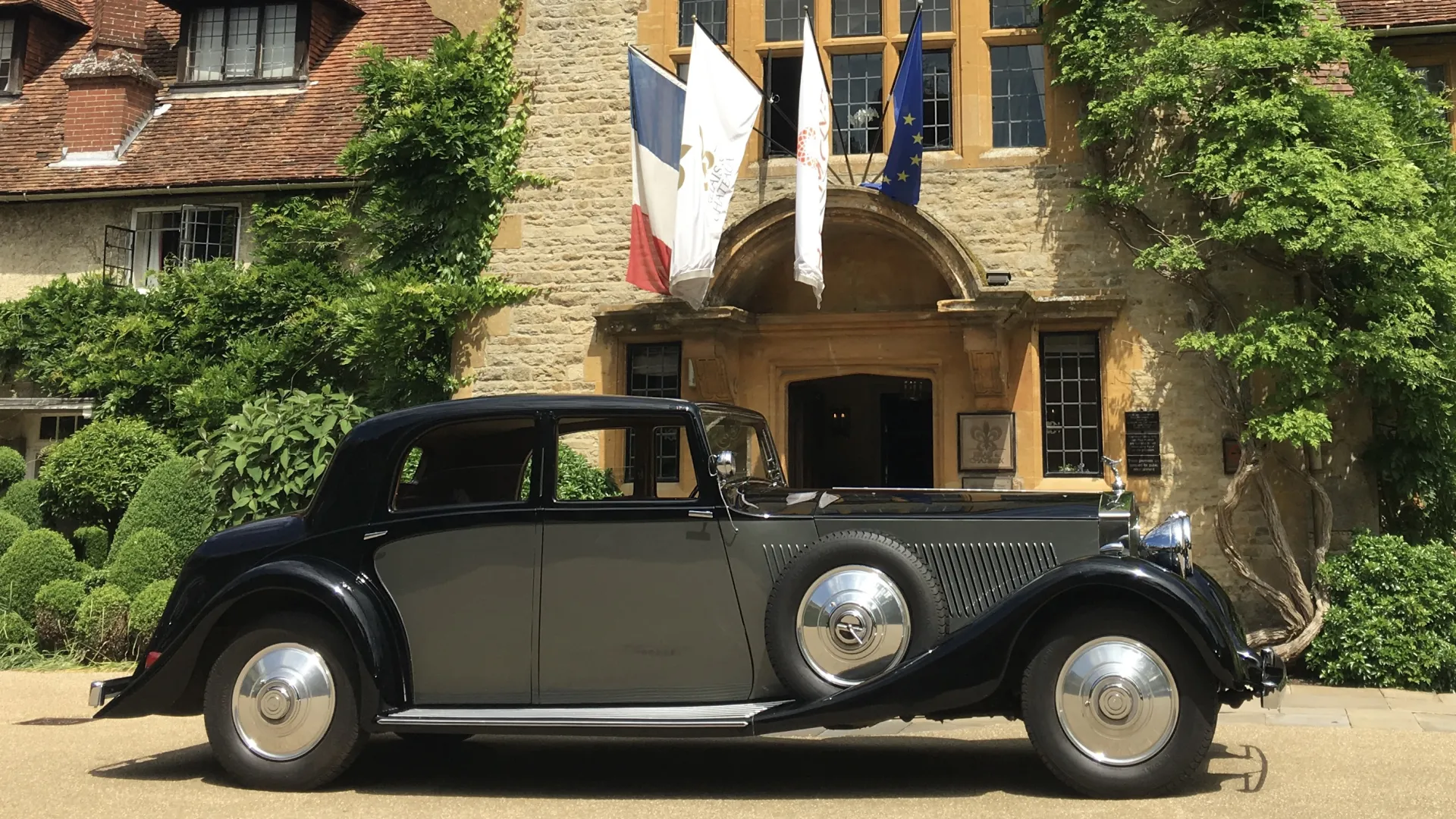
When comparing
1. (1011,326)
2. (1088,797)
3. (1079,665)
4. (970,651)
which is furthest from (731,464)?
(1011,326)

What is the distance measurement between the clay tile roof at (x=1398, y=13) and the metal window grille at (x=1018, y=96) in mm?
2967

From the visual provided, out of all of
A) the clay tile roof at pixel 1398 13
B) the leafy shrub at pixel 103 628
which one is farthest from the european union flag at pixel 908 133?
the leafy shrub at pixel 103 628

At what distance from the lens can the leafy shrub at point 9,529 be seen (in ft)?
36.1

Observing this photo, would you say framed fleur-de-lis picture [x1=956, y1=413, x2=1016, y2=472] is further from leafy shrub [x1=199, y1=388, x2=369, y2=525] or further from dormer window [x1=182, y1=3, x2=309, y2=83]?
dormer window [x1=182, y1=3, x2=309, y2=83]

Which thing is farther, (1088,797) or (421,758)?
(421,758)

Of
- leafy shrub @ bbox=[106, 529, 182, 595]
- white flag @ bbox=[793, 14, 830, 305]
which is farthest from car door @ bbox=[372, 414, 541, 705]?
leafy shrub @ bbox=[106, 529, 182, 595]

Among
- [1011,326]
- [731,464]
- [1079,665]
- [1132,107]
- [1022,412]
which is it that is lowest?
[1079,665]

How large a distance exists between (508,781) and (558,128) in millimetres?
7715

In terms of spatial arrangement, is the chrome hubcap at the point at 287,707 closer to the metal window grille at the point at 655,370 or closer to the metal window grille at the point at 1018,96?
the metal window grille at the point at 655,370

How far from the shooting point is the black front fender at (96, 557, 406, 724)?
4965mm

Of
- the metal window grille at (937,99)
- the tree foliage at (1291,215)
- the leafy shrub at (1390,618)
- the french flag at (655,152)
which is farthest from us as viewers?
the metal window grille at (937,99)

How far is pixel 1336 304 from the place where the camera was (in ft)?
30.6

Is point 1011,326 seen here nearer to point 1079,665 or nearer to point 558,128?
point 558,128

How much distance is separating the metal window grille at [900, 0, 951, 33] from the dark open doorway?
3487mm
